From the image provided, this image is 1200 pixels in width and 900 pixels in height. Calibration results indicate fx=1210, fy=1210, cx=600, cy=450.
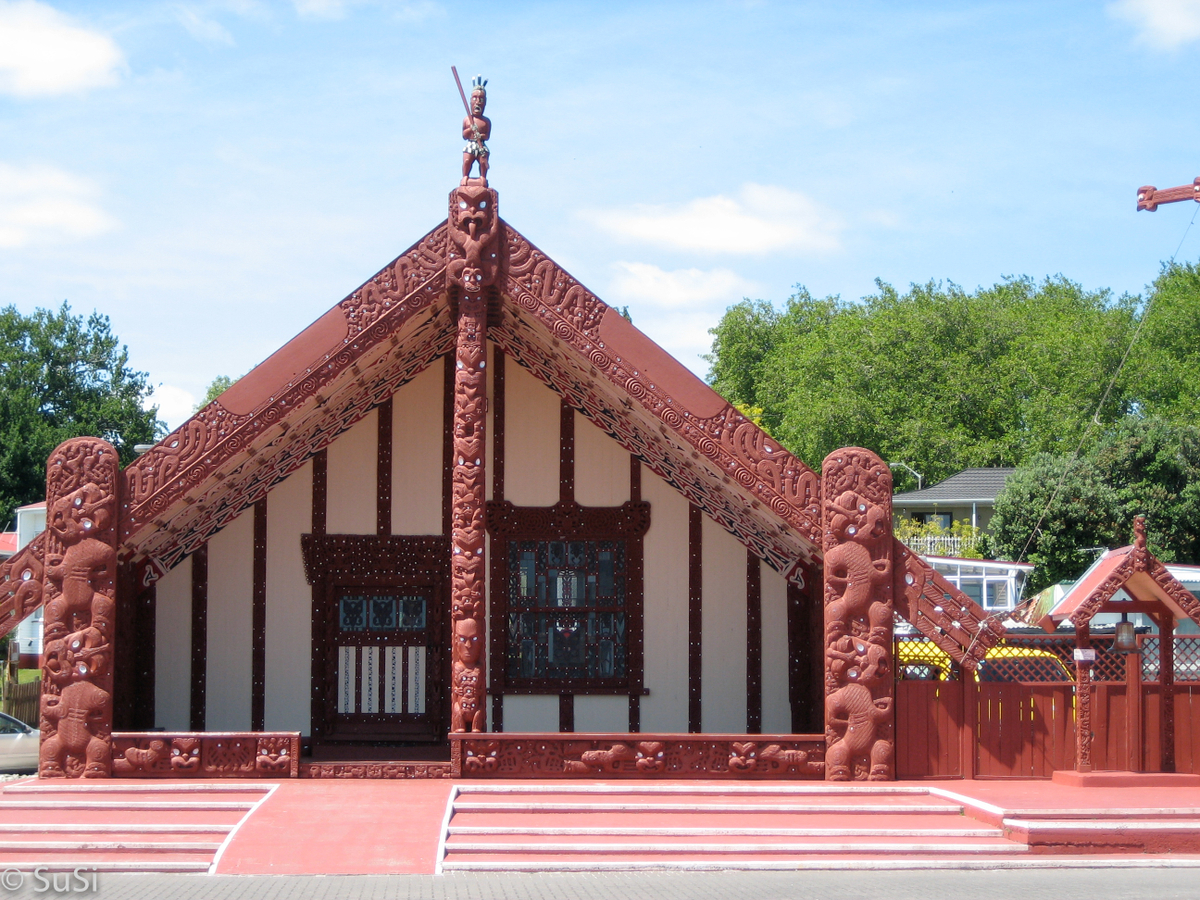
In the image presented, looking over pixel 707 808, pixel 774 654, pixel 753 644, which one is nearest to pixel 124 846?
pixel 707 808

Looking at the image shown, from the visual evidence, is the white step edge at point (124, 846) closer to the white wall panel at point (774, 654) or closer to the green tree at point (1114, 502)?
the white wall panel at point (774, 654)


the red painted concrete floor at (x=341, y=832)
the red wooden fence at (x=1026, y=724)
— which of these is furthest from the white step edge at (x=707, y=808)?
the red wooden fence at (x=1026, y=724)

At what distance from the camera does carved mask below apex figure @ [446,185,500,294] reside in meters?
10.6

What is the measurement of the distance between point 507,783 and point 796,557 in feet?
13.8

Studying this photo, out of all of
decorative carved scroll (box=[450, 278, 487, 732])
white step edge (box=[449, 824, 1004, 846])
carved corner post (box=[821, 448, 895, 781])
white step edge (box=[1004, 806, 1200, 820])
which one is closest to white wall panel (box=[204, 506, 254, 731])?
decorative carved scroll (box=[450, 278, 487, 732])

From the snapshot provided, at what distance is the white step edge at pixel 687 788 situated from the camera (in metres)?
9.77

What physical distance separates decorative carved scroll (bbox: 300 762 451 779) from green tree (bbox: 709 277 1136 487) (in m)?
39.3

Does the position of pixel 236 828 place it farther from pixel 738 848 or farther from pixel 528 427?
pixel 528 427

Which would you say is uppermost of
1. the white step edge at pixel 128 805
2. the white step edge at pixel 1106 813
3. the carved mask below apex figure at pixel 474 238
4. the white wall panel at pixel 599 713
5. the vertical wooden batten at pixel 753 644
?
the carved mask below apex figure at pixel 474 238

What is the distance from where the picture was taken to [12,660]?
1681cm

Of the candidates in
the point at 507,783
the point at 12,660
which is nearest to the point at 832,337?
the point at 12,660

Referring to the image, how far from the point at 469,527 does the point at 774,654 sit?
415 centimetres

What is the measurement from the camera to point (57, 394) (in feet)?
151

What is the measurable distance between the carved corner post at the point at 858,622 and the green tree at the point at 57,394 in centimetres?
3609
